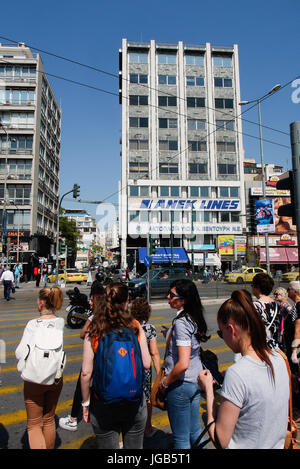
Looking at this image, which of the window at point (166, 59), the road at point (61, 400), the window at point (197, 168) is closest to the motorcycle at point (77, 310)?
the road at point (61, 400)

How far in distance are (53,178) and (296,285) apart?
5103cm

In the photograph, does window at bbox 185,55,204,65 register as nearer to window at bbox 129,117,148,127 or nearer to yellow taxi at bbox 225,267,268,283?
window at bbox 129,117,148,127

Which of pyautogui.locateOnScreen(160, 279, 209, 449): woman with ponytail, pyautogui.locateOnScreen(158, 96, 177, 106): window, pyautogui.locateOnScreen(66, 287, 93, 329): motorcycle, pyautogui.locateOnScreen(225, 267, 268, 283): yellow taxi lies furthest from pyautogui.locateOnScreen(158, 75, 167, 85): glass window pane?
pyautogui.locateOnScreen(160, 279, 209, 449): woman with ponytail

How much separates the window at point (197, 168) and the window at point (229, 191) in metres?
3.79

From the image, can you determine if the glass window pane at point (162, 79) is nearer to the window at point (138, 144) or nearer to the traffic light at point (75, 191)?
the window at point (138, 144)

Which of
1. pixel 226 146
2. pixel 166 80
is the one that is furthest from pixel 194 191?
pixel 166 80

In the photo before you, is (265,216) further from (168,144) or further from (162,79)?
(162,79)

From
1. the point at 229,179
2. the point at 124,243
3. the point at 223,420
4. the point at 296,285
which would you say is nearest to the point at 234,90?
the point at 229,179

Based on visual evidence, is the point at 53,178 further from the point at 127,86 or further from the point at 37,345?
the point at 37,345

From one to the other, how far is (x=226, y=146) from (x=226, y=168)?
3.37 m

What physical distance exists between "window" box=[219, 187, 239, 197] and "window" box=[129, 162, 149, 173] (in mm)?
11667

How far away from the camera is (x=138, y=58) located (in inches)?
1732

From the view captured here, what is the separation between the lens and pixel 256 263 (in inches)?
1506

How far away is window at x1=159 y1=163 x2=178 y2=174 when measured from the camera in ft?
141
